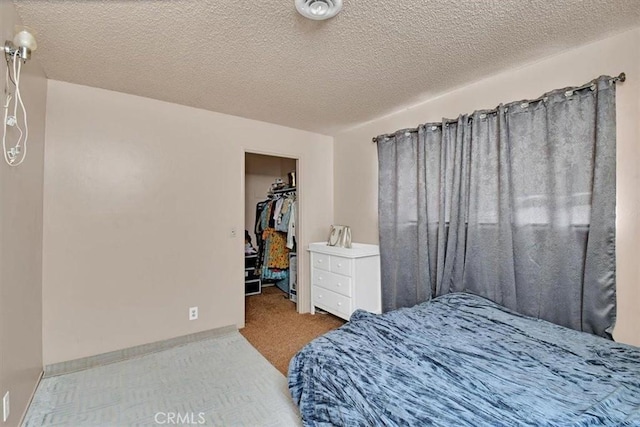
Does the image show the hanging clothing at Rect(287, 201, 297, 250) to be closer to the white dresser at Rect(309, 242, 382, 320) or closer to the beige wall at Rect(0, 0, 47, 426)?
the white dresser at Rect(309, 242, 382, 320)

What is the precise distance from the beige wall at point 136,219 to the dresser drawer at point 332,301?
86 centimetres

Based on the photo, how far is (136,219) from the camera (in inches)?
98.0

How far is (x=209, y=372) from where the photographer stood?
217cm

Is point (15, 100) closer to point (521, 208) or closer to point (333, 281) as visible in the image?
point (333, 281)

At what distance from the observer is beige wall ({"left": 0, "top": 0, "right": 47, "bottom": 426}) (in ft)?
4.61

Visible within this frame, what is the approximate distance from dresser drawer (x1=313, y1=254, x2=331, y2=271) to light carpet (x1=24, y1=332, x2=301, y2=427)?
1.16 metres

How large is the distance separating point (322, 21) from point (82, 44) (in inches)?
58.8

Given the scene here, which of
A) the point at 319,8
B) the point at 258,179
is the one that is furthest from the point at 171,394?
the point at 258,179

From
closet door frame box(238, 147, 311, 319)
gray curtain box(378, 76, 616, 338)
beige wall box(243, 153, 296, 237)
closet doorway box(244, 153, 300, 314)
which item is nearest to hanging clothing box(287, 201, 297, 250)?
closet doorway box(244, 153, 300, 314)

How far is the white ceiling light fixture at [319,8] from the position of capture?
1393 mm

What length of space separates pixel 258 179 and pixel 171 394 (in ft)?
12.5

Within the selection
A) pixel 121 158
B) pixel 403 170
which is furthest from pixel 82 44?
pixel 403 170

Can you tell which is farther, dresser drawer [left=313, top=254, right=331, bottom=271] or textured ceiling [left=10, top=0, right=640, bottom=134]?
dresser drawer [left=313, top=254, right=331, bottom=271]

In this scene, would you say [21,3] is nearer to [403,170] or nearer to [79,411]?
[79,411]
